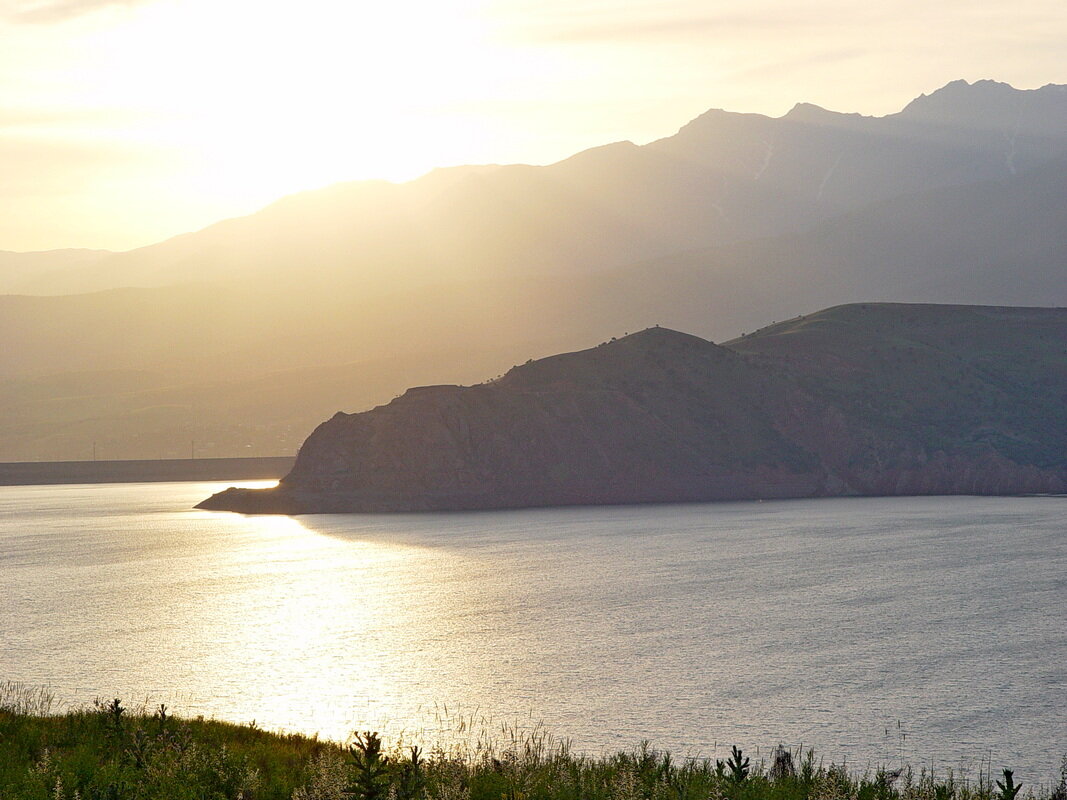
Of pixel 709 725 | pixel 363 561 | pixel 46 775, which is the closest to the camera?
pixel 46 775

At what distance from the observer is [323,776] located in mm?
23453

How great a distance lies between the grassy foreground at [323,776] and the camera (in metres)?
23.7

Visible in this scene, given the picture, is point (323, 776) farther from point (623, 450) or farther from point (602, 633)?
point (623, 450)

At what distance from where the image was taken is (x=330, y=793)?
75.2ft

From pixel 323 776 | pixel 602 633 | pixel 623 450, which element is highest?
pixel 623 450

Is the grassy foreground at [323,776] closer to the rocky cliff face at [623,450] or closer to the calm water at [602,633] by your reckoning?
the calm water at [602,633]

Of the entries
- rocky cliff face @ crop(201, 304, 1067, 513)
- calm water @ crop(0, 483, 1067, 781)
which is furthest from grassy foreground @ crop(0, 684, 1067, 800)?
rocky cliff face @ crop(201, 304, 1067, 513)

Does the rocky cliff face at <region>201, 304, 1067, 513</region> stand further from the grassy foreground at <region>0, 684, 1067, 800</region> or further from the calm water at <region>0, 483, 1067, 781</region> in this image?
the grassy foreground at <region>0, 684, 1067, 800</region>

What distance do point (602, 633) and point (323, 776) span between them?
1666 inches

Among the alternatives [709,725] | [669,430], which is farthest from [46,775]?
[669,430]

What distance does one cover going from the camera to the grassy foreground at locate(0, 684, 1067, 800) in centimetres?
2372

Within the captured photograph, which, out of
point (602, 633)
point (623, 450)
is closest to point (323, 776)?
point (602, 633)

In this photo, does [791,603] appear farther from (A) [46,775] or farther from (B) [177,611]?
(A) [46,775]

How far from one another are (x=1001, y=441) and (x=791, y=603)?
136064 mm
